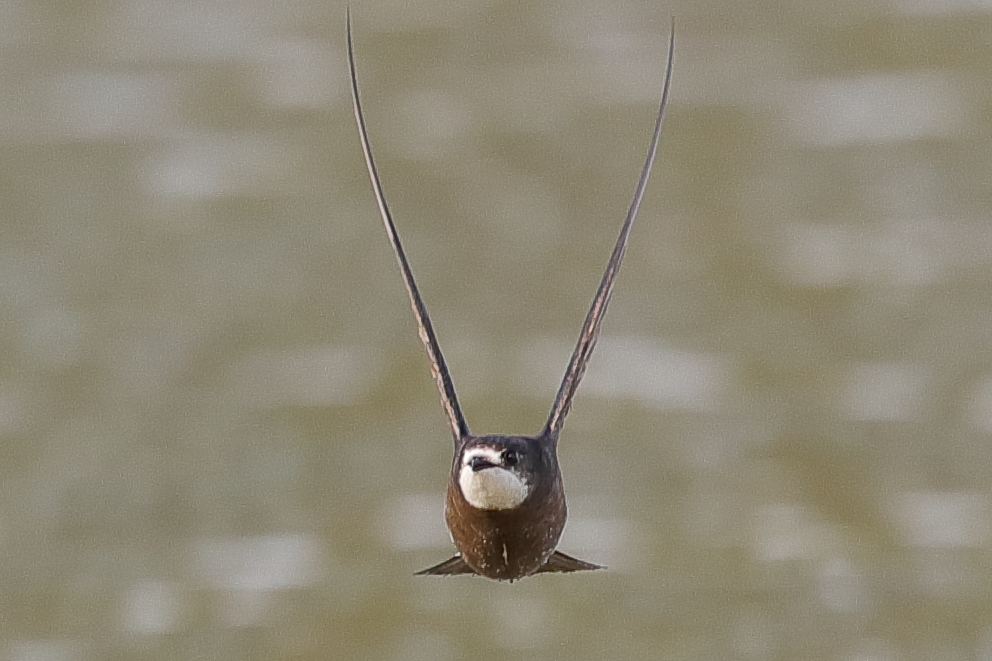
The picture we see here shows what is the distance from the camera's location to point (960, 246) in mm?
10547

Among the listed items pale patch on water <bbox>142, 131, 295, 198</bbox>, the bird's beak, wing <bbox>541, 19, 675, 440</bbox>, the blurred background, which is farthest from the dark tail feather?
pale patch on water <bbox>142, 131, 295, 198</bbox>

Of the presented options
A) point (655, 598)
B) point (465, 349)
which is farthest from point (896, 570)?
point (465, 349)

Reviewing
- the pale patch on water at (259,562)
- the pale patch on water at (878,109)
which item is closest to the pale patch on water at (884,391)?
the pale patch on water at (878,109)

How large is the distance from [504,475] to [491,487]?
0.02 metres

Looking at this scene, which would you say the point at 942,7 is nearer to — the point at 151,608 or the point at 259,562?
the point at 259,562

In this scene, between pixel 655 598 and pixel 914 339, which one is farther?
pixel 914 339

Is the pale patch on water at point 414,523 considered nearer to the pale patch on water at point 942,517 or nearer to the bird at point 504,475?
the pale patch on water at point 942,517

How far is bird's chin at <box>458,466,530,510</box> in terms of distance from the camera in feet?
10.3

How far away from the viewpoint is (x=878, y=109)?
460 inches

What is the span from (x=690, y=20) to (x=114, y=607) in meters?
Result: 5.39

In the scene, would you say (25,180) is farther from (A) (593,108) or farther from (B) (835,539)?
(B) (835,539)

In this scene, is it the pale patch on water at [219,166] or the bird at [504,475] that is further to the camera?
the pale patch on water at [219,166]

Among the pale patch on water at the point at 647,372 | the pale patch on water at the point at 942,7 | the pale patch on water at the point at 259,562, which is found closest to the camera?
the pale patch on water at the point at 259,562

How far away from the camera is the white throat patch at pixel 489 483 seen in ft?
10.3
